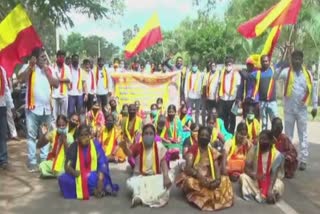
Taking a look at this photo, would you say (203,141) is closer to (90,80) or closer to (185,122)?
(185,122)

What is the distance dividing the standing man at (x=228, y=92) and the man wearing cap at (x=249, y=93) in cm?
117

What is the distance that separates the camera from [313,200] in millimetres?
7574

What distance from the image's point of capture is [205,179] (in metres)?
7.12

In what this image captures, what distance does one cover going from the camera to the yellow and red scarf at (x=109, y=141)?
34.0ft

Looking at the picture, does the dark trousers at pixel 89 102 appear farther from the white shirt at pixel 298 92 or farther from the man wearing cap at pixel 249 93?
the white shirt at pixel 298 92

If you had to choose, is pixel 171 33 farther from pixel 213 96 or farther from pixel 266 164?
pixel 266 164

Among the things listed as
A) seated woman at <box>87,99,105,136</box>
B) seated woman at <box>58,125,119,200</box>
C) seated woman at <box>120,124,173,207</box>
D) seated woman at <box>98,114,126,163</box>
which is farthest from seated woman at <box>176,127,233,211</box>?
seated woman at <box>87,99,105,136</box>

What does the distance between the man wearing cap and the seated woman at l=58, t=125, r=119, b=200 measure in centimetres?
399

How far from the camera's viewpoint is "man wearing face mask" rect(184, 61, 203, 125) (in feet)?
48.0

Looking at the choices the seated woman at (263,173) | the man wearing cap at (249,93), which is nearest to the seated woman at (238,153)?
the seated woman at (263,173)

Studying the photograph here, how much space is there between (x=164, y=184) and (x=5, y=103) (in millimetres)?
3260

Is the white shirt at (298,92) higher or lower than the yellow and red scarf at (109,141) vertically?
Result: higher

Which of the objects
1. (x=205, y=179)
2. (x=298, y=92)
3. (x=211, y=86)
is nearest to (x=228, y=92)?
(x=211, y=86)

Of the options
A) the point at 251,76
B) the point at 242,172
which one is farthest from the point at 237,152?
the point at 251,76
